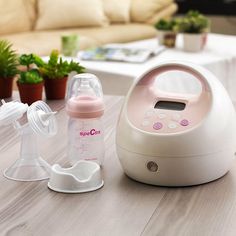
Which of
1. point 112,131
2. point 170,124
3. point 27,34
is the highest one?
point 170,124

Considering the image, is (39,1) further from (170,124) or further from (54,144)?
(170,124)

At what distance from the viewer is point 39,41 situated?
126 inches

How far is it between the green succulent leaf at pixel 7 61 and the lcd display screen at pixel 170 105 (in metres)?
0.61

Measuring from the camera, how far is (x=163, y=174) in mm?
819

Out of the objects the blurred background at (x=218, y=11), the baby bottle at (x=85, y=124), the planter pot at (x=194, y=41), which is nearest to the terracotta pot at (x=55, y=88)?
the baby bottle at (x=85, y=124)

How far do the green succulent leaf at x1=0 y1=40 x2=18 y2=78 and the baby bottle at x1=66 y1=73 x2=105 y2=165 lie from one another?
481 millimetres

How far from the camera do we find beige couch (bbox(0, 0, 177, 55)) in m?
3.38

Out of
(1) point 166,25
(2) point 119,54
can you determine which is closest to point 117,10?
(1) point 166,25

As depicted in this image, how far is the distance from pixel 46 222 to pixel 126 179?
0.63 feet

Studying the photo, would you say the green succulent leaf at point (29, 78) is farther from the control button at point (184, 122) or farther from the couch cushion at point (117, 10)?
the couch cushion at point (117, 10)

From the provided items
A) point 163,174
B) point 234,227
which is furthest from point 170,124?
point 234,227

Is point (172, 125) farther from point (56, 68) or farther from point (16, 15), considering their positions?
point (16, 15)

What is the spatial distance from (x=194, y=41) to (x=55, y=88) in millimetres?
1491

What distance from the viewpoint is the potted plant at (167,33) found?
2854 mm
